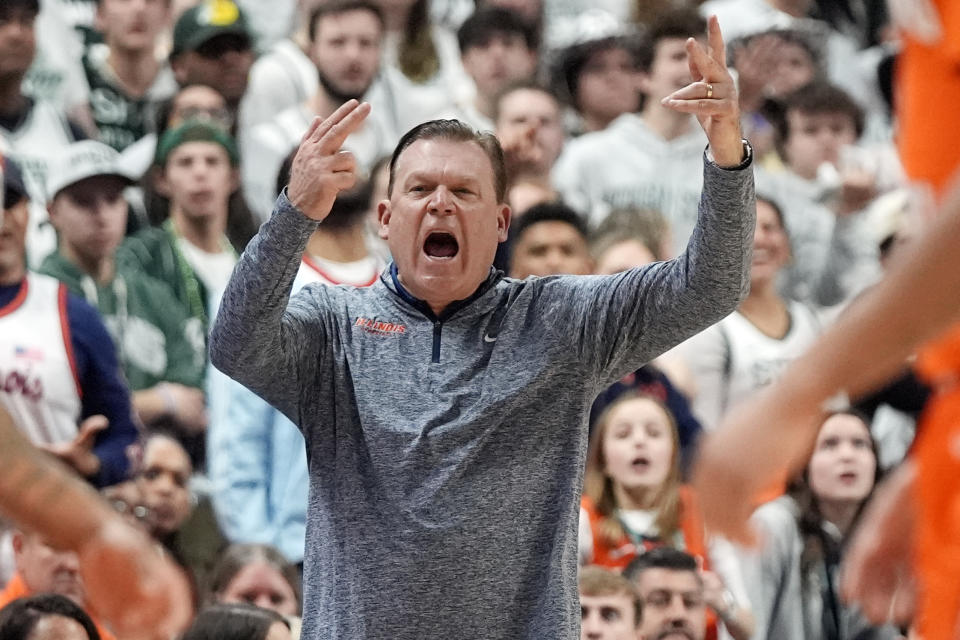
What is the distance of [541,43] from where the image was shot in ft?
29.2

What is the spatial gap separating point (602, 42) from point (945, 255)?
684 cm

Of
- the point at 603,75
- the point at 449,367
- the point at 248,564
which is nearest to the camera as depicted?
the point at 449,367

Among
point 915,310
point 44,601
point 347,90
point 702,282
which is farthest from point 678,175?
point 915,310

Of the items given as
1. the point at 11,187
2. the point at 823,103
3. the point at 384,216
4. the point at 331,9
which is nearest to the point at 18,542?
the point at 11,187

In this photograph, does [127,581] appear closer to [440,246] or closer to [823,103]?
[440,246]

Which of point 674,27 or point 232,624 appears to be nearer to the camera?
point 232,624

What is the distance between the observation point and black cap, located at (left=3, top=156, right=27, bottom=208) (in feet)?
18.7

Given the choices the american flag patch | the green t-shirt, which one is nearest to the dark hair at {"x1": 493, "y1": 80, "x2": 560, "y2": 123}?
the green t-shirt

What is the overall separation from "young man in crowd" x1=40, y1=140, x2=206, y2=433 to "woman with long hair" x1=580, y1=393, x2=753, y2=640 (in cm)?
150

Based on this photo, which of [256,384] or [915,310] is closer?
[915,310]

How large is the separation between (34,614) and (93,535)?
241 cm

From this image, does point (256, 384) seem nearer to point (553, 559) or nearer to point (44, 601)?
A: point (553, 559)

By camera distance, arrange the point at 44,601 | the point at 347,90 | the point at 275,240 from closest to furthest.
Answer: the point at 275,240
the point at 44,601
the point at 347,90

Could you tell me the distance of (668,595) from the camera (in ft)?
18.3
